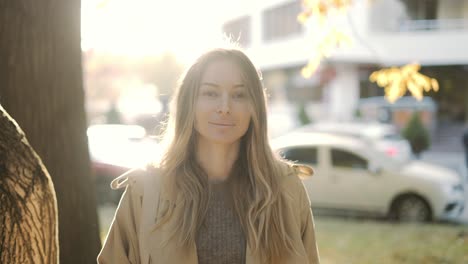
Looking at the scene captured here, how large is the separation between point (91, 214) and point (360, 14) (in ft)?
93.5

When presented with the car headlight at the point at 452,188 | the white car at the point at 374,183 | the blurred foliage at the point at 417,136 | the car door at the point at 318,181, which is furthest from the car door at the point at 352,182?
the blurred foliage at the point at 417,136

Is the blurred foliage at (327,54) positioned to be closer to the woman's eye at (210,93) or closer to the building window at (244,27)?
the woman's eye at (210,93)

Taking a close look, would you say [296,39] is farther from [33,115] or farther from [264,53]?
[33,115]

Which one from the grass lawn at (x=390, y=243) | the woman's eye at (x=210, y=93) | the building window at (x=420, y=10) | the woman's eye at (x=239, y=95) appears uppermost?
the building window at (x=420, y=10)

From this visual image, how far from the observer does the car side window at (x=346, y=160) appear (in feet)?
34.4

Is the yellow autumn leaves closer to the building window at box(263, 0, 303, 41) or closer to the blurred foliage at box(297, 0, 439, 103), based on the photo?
the blurred foliage at box(297, 0, 439, 103)

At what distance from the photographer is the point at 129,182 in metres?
2.51

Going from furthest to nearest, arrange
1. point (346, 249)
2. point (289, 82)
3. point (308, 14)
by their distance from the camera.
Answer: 1. point (289, 82)
2. point (346, 249)
3. point (308, 14)

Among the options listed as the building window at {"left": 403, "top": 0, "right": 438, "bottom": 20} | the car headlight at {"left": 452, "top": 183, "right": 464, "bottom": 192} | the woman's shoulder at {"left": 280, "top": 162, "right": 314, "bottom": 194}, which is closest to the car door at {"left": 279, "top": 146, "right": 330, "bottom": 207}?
the car headlight at {"left": 452, "top": 183, "right": 464, "bottom": 192}

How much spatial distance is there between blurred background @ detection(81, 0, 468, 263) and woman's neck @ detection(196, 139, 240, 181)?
12.0 inches

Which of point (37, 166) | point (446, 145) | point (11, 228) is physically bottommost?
point (446, 145)

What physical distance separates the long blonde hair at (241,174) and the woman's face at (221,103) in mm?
29

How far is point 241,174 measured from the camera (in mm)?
2725

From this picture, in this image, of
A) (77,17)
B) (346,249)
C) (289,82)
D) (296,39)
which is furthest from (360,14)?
(77,17)
